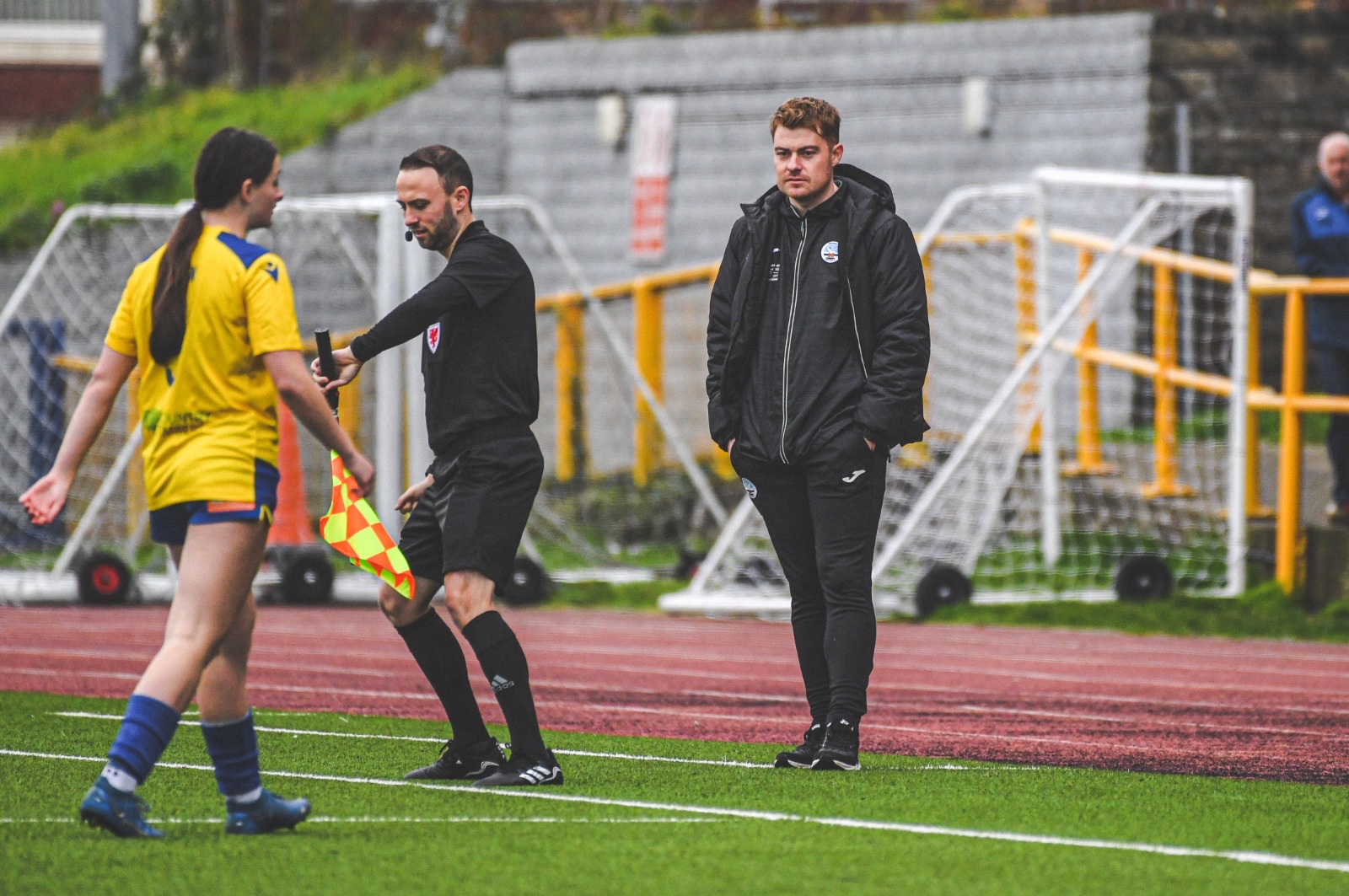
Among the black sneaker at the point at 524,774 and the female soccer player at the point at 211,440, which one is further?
the black sneaker at the point at 524,774

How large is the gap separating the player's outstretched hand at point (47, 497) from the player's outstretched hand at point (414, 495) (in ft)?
4.35

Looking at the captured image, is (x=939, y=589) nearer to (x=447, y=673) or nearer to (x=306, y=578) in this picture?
(x=306, y=578)

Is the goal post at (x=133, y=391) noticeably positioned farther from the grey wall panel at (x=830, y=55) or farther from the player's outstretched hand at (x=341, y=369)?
the player's outstretched hand at (x=341, y=369)

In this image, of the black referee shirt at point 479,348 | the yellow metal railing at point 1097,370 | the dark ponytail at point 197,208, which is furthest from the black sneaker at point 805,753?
the yellow metal railing at point 1097,370

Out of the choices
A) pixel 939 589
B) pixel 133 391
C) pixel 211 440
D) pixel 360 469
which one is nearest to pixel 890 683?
pixel 939 589

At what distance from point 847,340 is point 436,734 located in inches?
87.6

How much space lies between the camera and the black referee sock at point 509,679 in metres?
6.22

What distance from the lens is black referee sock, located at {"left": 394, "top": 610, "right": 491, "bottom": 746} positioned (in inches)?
254

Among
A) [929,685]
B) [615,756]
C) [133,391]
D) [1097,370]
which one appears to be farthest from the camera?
[1097,370]

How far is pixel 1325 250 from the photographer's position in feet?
42.0

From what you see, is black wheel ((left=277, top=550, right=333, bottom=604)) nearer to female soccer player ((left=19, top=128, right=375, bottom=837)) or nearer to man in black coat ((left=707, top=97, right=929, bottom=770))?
man in black coat ((left=707, top=97, right=929, bottom=770))

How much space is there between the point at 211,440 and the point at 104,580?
10.0 m

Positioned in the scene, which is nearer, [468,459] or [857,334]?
[468,459]

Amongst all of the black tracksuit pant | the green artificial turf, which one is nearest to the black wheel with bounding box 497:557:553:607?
the green artificial turf
